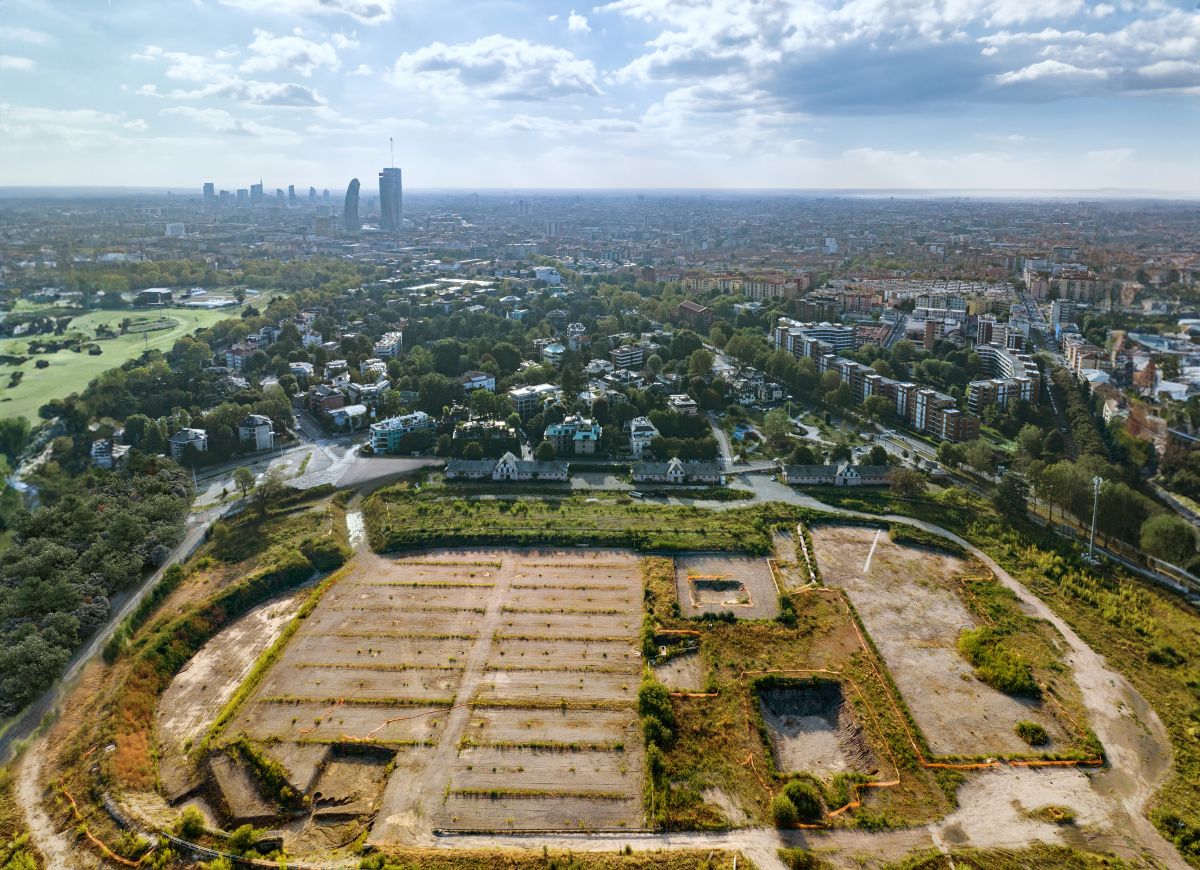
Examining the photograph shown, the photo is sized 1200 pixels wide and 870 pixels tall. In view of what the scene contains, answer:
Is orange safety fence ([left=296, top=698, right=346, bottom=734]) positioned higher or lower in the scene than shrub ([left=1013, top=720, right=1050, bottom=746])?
lower

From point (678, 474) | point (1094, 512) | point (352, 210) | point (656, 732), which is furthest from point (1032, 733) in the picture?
point (352, 210)

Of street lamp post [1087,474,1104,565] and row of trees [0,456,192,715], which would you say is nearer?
row of trees [0,456,192,715]

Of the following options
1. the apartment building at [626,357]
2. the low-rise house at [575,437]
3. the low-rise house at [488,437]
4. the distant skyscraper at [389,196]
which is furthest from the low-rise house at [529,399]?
the distant skyscraper at [389,196]

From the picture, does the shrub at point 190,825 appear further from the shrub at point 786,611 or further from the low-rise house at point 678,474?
the low-rise house at point 678,474

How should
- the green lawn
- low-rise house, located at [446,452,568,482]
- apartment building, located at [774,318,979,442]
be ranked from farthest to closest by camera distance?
the green lawn, apartment building, located at [774,318,979,442], low-rise house, located at [446,452,568,482]

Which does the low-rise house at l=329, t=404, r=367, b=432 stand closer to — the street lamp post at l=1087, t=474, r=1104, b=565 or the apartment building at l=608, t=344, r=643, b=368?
the apartment building at l=608, t=344, r=643, b=368

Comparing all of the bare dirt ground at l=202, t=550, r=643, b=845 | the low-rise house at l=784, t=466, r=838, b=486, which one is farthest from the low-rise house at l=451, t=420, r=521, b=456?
the low-rise house at l=784, t=466, r=838, b=486
